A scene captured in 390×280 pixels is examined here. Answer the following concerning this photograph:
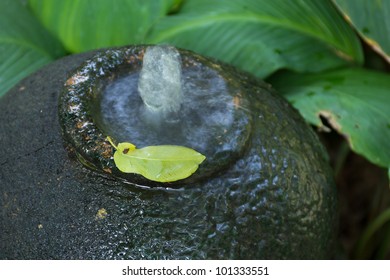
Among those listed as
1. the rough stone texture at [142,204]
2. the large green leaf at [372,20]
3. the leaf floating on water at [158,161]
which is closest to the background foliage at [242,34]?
the large green leaf at [372,20]

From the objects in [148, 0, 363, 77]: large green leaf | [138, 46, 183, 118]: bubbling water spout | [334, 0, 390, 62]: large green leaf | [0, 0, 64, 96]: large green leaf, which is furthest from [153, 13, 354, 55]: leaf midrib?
[138, 46, 183, 118]: bubbling water spout

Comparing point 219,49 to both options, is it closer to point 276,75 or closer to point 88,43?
point 276,75

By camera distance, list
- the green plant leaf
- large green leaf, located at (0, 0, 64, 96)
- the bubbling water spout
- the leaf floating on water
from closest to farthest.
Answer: the leaf floating on water < the bubbling water spout < the green plant leaf < large green leaf, located at (0, 0, 64, 96)

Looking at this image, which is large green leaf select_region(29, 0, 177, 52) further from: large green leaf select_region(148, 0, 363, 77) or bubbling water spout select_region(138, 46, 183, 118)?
bubbling water spout select_region(138, 46, 183, 118)

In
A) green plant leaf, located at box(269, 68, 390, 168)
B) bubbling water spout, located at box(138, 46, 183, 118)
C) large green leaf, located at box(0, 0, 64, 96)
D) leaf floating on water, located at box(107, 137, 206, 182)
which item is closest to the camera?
leaf floating on water, located at box(107, 137, 206, 182)

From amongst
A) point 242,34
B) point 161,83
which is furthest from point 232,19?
point 161,83

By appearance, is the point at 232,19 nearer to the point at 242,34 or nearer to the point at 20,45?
the point at 242,34
